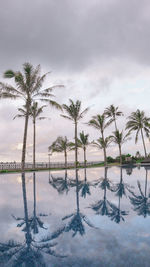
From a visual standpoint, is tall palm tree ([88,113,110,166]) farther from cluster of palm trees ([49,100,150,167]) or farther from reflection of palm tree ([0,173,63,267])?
reflection of palm tree ([0,173,63,267])

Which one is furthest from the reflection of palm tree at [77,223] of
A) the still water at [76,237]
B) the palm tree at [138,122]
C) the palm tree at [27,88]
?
the palm tree at [138,122]

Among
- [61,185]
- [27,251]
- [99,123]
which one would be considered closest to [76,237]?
[27,251]

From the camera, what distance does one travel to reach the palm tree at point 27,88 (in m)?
20.0

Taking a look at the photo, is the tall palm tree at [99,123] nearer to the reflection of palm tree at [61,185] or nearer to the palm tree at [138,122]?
the palm tree at [138,122]

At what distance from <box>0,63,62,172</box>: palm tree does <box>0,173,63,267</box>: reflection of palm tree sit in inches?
685

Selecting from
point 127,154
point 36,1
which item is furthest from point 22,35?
point 127,154

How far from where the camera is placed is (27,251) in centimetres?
267

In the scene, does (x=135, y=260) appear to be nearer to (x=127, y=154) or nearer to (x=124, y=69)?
(x=124, y=69)

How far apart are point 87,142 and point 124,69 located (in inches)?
783

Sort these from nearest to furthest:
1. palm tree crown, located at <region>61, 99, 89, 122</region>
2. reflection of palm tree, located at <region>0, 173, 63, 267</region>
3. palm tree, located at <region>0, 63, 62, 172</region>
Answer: reflection of palm tree, located at <region>0, 173, 63, 267</region>
palm tree, located at <region>0, 63, 62, 172</region>
palm tree crown, located at <region>61, 99, 89, 122</region>

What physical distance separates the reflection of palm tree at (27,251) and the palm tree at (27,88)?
17410 millimetres

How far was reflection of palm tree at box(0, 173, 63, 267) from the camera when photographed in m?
2.32

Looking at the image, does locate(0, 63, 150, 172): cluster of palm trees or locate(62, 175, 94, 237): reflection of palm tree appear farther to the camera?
locate(0, 63, 150, 172): cluster of palm trees

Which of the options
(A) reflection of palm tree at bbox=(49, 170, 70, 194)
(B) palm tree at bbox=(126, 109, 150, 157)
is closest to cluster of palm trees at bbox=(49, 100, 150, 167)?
(B) palm tree at bbox=(126, 109, 150, 157)
